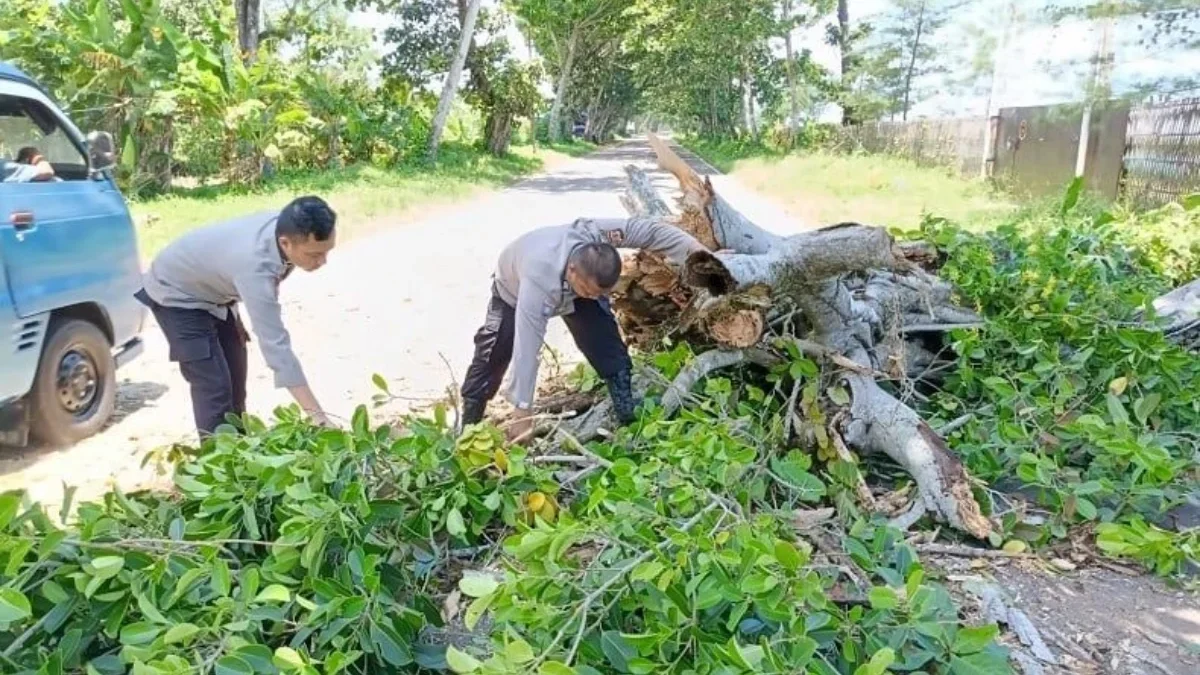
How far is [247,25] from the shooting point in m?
16.3

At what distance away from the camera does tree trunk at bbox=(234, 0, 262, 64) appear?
16.2m

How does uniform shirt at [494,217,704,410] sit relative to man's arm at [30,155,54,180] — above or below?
below

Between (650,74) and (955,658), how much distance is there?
51.3m

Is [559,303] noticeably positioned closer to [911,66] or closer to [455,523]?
[455,523]

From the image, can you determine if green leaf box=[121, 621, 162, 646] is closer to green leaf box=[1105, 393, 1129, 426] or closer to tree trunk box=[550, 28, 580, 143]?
green leaf box=[1105, 393, 1129, 426]

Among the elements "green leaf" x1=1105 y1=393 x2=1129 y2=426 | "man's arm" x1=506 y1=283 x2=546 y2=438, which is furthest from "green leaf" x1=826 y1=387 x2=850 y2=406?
"man's arm" x1=506 y1=283 x2=546 y2=438

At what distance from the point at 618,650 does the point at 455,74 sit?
1771 cm

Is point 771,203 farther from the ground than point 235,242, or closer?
closer

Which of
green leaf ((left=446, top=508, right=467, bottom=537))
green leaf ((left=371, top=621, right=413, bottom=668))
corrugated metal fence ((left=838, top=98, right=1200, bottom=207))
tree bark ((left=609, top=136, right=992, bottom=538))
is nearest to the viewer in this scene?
green leaf ((left=371, top=621, right=413, bottom=668))

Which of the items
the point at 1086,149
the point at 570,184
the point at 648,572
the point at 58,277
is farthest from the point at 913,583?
the point at 570,184

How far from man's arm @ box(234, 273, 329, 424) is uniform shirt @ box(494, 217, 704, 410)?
820mm

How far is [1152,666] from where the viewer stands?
246 centimetres

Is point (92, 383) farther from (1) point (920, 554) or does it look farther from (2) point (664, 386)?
(1) point (920, 554)

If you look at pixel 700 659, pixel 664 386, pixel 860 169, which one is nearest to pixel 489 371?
pixel 664 386
